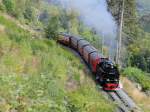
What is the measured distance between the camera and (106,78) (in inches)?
1121

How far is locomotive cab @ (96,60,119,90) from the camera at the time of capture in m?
28.2

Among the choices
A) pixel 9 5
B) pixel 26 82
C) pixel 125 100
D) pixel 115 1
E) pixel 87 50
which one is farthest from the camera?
pixel 115 1

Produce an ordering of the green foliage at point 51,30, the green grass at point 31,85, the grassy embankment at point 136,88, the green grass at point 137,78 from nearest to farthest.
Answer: the green grass at point 31,85 → the grassy embankment at point 136,88 → the green grass at point 137,78 → the green foliage at point 51,30

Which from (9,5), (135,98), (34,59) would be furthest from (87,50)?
(34,59)

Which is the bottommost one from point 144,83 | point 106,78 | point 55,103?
point 144,83

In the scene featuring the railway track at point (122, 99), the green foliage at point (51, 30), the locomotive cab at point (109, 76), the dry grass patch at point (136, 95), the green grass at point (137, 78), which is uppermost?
the green foliage at point (51, 30)

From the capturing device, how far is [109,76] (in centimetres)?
2853

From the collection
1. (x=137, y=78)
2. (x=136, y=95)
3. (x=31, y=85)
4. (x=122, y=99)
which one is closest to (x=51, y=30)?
(x=137, y=78)

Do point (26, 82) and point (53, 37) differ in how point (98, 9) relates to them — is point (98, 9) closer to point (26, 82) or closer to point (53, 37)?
point (53, 37)

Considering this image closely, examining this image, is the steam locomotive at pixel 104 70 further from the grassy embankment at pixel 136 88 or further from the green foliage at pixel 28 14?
the green foliage at pixel 28 14

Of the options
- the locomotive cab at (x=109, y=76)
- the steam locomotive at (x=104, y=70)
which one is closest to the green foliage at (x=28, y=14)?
the steam locomotive at (x=104, y=70)

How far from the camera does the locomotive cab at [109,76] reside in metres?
28.2

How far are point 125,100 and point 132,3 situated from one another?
32649mm

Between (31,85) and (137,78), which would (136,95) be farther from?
(31,85)
